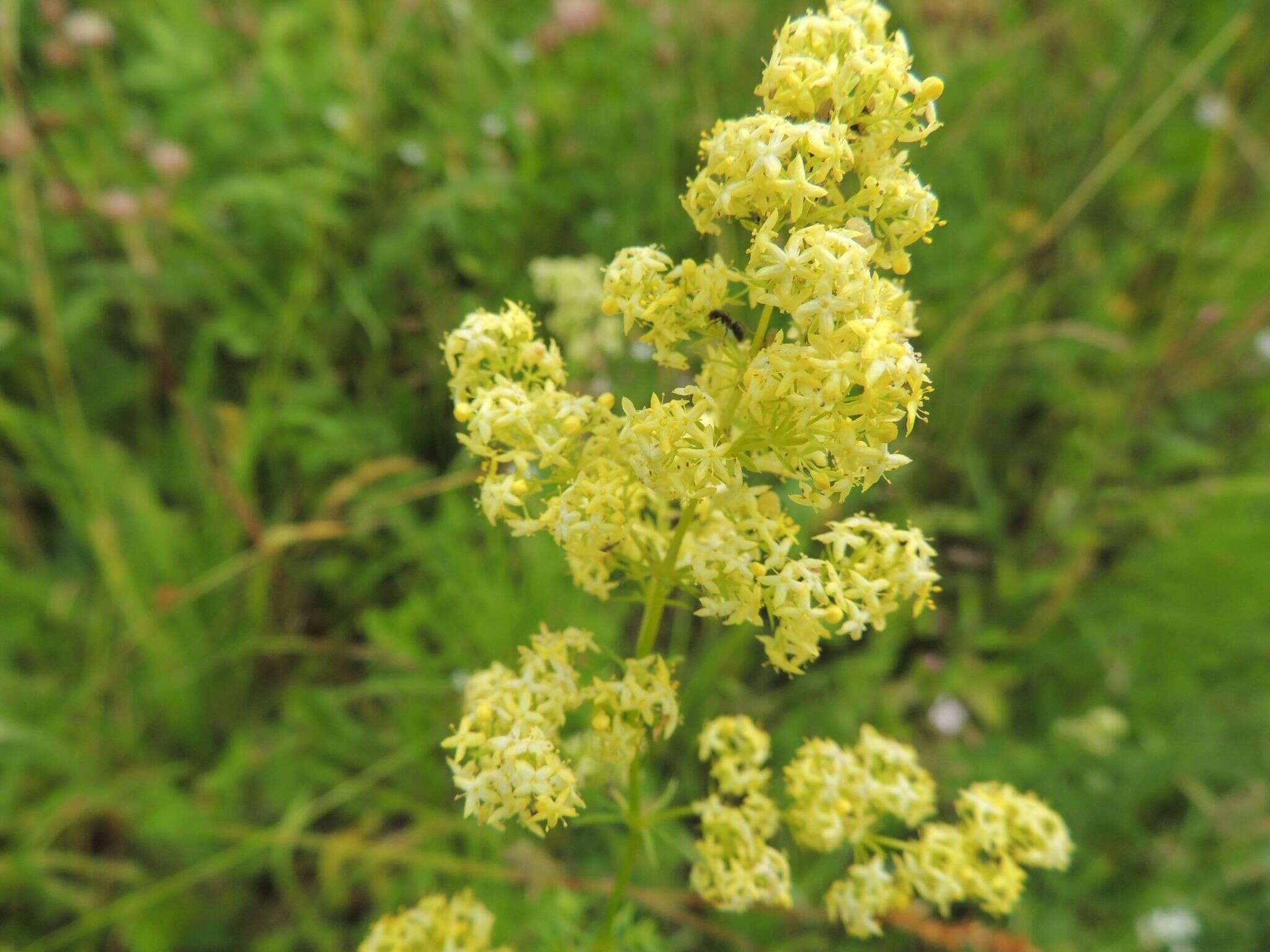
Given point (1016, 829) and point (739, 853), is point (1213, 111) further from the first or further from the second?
point (739, 853)

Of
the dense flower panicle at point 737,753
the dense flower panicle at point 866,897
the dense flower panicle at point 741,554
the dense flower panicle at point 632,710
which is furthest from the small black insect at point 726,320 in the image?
the dense flower panicle at point 866,897

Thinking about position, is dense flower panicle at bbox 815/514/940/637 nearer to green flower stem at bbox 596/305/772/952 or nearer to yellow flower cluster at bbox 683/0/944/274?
green flower stem at bbox 596/305/772/952

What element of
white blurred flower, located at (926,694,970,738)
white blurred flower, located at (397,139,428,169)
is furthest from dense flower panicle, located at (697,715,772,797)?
white blurred flower, located at (397,139,428,169)

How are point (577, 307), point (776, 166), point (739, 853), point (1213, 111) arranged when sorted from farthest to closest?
1. point (1213, 111)
2. point (577, 307)
3. point (739, 853)
4. point (776, 166)

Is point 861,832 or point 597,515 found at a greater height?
point 597,515

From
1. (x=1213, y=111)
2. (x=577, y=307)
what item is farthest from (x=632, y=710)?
(x=1213, y=111)

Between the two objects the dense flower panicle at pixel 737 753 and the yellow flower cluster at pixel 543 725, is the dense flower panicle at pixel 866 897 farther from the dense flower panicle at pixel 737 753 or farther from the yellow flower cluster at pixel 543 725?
the yellow flower cluster at pixel 543 725
